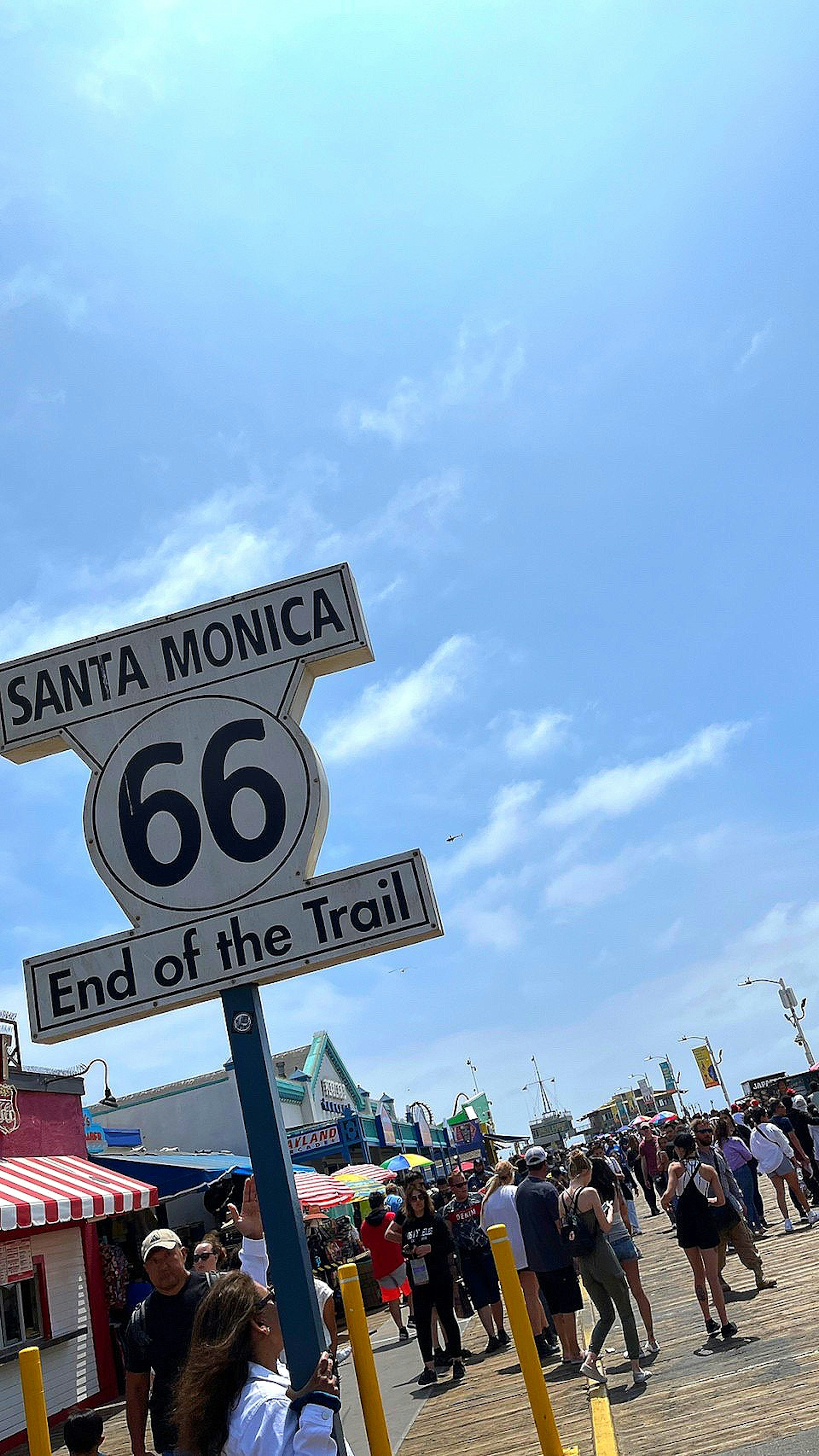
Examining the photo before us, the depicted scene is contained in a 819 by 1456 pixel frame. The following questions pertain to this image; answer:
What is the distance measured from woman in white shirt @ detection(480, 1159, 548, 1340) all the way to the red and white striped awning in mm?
4728

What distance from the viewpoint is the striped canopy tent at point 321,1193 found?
45.5 feet

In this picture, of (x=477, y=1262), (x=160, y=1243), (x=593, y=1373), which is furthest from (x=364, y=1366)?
(x=477, y=1262)

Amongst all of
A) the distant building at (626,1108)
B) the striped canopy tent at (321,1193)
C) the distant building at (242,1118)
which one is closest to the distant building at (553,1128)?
the distant building at (626,1108)

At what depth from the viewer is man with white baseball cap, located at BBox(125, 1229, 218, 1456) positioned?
477 cm

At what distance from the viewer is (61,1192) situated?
12.4 m

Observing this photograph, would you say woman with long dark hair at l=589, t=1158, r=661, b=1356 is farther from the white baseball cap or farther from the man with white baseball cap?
the white baseball cap

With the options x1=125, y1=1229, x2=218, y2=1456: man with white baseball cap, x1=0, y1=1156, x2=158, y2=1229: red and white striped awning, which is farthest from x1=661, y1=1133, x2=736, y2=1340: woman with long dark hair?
x1=0, y1=1156, x2=158, y2=1229: red and white striped awning

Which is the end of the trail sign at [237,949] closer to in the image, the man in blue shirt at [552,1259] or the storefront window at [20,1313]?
the man in blue shirt at [552,1259]

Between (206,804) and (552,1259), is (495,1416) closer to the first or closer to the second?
(552,1259)

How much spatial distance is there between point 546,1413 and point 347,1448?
1.21m

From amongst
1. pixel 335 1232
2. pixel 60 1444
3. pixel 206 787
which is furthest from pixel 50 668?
pixel 335 1232

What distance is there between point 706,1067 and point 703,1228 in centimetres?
6610

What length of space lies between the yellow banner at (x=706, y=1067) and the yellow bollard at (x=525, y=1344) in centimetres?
6802

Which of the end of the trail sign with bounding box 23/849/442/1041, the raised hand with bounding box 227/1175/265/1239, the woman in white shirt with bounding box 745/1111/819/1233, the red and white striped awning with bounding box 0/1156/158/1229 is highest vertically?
the end of the trail sign with bounding box 23/849/442/1041
